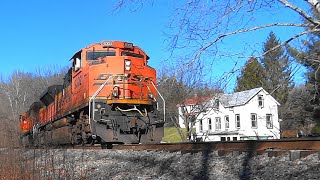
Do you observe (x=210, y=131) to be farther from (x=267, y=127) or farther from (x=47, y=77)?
(x=47, y=77)

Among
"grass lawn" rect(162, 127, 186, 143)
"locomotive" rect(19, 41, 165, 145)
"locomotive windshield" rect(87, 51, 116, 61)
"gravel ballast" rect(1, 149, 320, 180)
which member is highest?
"locomotive windshield" rect(87, 51, 116, 61)

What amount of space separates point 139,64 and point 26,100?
47446 mm

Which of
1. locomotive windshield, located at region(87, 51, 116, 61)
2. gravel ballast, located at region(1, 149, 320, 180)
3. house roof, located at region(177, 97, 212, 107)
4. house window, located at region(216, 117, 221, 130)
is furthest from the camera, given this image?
house window, located at region(216, 117, 221, 130)

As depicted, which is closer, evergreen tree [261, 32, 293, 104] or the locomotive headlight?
evergreen tree [261, 32, 293, 104]

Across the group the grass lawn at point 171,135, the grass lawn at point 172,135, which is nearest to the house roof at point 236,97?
the grass lawn at point 172,135

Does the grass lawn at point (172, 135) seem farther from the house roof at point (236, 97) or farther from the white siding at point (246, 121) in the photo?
the house roof at point (236, 97)

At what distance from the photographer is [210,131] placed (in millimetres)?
46531

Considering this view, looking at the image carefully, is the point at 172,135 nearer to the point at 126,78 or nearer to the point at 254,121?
the point at 254,121

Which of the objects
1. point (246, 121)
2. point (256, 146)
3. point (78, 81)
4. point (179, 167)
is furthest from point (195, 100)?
point (179, 167)

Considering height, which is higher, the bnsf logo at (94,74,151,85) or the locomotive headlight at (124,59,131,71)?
the locomotive headlight at (124,59,131,71)

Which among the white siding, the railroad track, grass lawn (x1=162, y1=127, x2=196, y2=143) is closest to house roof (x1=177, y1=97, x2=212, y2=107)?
the white siding

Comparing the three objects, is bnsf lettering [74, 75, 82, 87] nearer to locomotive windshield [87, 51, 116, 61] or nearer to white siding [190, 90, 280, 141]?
locomotive windshield [87, 51, 116, 61]

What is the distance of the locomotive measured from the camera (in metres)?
12.1

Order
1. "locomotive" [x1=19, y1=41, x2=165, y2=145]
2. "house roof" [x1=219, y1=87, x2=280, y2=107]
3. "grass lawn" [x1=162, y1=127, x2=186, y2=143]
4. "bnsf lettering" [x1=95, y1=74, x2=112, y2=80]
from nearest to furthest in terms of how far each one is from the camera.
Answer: "locomotive" [x1=19, y1=41, x2=165, y2=145]
"bnsf lettering" [x1=95, y1=74, x2=112, y2=80]
"house roof" [x1=219, y1=87, x2=280, y2=107]
"grass lawn" [x1=162, y1=127, x2=186, y2=143]
